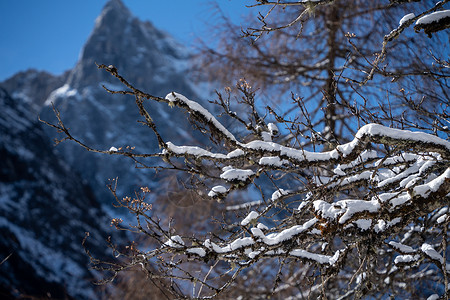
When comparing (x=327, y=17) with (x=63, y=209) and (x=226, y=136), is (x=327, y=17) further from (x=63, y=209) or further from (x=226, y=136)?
(x=63, y=209)

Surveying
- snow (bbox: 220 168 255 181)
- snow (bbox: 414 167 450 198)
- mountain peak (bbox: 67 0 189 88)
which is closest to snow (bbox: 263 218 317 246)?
snow (bbox: 220 168 255 181)

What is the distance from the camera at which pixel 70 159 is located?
49062mm

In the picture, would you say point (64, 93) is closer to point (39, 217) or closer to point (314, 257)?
point (39, 217)

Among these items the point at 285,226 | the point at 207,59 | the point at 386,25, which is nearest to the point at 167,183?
the point at 207,59

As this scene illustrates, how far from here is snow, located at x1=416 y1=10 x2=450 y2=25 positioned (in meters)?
1.76

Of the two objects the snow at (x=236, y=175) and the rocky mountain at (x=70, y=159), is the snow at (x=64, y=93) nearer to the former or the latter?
the rocky mountain at (x=70, y=159)

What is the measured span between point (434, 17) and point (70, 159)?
53.0 metres

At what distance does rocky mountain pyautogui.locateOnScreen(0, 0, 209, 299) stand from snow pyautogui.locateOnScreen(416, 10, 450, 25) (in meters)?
1.86

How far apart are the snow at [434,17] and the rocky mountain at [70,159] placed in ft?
6.10

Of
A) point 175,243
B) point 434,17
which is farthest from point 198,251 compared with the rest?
point 434,17

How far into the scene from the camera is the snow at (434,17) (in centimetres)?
176

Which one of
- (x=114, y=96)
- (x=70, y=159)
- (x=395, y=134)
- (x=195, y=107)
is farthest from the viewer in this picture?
(x=114, y=96)

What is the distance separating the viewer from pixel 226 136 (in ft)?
6.59

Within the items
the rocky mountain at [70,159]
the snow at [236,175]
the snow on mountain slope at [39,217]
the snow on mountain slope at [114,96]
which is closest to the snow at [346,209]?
the snow at [236,175]
